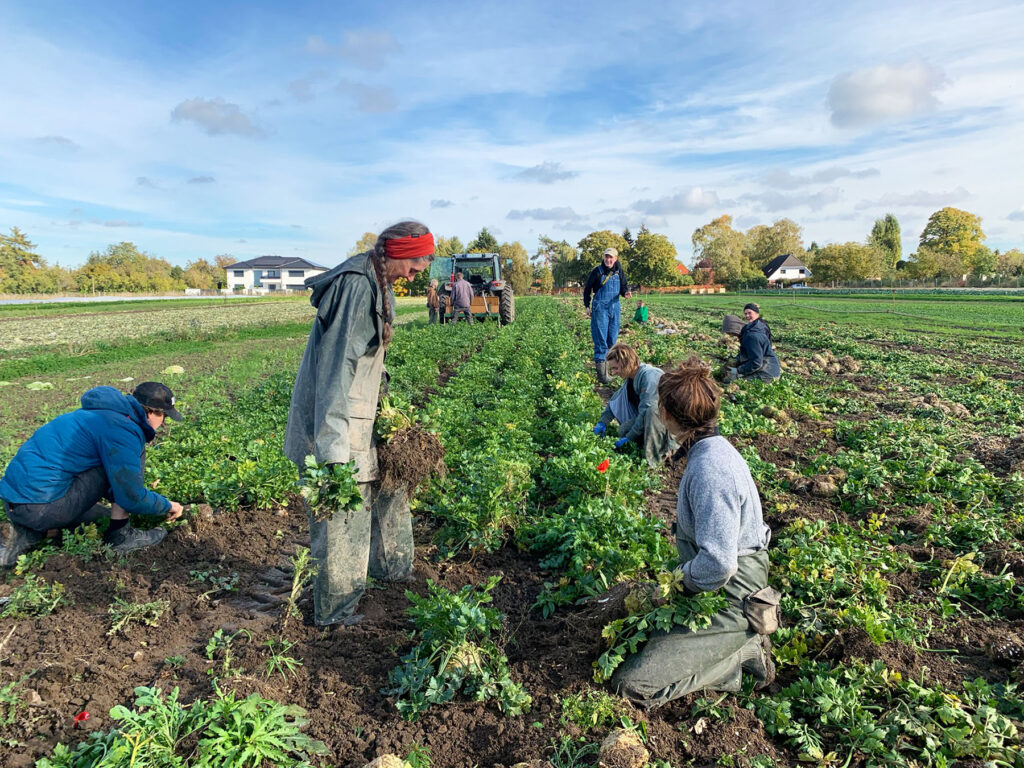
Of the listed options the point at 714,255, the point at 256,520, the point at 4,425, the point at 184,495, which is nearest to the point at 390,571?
the point at 256,520

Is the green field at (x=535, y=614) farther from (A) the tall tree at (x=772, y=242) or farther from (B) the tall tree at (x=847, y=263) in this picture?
(A) the tall tree at (x=772, y=242)

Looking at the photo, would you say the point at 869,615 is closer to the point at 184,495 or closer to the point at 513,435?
the point at 513,435

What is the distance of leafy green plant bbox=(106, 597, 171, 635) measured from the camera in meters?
3.71

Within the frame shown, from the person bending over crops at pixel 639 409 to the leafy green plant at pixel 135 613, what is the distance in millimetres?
4617

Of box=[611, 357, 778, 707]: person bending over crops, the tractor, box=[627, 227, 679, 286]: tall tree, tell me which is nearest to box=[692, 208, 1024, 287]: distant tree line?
box=[627, 227, 679, 286]: tall tree

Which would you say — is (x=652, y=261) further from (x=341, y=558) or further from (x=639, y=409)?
(x=341, y=558)

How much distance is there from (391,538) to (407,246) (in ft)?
6.97

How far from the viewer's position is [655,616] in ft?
10.1

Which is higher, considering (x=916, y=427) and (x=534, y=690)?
(x=916, y=427)

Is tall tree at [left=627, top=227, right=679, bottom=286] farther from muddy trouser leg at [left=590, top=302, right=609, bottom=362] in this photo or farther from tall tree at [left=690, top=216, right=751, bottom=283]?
muddy trouser leg at [left=590, top=302, right=609, bottom=362]

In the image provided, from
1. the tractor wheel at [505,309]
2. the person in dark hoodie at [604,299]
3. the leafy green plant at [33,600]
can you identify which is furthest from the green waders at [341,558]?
the tractor wheel at [505,309]

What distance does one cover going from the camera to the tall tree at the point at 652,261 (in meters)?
71.8

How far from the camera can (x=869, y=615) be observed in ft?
10.8

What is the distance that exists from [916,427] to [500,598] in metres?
6.49
